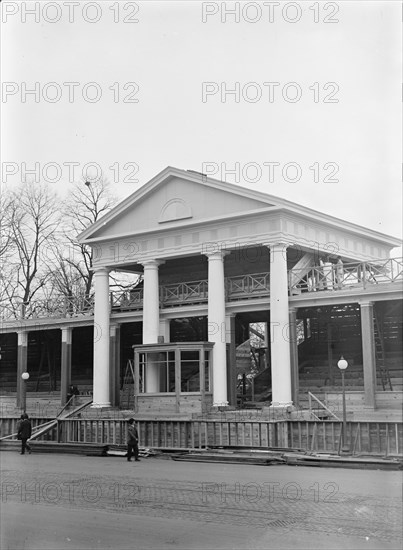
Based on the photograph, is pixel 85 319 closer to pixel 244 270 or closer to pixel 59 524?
pixel 244 270

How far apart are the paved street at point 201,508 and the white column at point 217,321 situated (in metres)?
9.79

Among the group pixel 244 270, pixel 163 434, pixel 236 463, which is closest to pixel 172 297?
pixel 244 270

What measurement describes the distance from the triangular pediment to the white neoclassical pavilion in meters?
0.04

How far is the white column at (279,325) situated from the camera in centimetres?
2700

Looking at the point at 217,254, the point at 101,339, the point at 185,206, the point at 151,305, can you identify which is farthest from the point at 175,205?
the point at 101,339

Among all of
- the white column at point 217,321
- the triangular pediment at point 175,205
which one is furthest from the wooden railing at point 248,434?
the triangular pediment at point 175,205

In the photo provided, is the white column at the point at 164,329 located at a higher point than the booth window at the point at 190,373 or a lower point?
higher

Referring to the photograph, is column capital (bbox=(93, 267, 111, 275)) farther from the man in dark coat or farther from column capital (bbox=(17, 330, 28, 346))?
the man in dark coat

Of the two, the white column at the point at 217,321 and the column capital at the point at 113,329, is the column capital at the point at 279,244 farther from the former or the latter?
the column capital at the point at 113,329

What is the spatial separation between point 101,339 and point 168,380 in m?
5.50

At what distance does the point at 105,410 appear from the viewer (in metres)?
31.3

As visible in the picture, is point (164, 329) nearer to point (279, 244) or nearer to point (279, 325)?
point (279, 325)

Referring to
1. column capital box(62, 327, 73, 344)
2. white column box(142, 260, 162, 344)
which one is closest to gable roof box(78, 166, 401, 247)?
white column box(142, 260, 162, 344)

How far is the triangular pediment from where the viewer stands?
2853 cm
